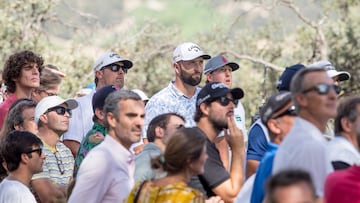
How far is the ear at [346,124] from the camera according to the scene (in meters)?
7.34

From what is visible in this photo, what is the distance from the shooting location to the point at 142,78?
21062 millimetres

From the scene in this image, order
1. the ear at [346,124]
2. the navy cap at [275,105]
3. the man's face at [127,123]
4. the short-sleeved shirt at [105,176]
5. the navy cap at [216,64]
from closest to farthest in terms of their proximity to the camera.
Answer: the navy cap at [275,105], the ear at [346,124], the short-sleeved shirt at [105,176], the man's face at [127,123], the navy cap at [216,64]

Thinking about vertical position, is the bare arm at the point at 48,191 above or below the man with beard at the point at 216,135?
below

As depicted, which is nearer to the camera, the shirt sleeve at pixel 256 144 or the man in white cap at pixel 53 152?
the shirt sleeve at pixel 256 144

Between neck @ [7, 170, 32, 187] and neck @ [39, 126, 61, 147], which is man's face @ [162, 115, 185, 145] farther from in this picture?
neck @ [39, 126, 61, 147]

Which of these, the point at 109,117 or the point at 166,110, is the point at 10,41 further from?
the point at 109,117

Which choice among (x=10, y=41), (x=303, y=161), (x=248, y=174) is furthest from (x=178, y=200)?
(x=10, y=41)

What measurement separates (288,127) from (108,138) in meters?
1.33

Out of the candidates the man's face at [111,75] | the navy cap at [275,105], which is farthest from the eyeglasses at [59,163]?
the navy cap at [275,105]

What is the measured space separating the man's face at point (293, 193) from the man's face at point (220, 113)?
2.42 meters

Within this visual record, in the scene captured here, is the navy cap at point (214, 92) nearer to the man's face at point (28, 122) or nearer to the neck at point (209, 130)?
the neck at point (209, 130)

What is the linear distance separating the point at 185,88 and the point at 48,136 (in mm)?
1549

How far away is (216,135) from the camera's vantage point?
8.31m

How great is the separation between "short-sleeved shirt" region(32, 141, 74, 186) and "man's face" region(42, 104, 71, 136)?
0.51ft
